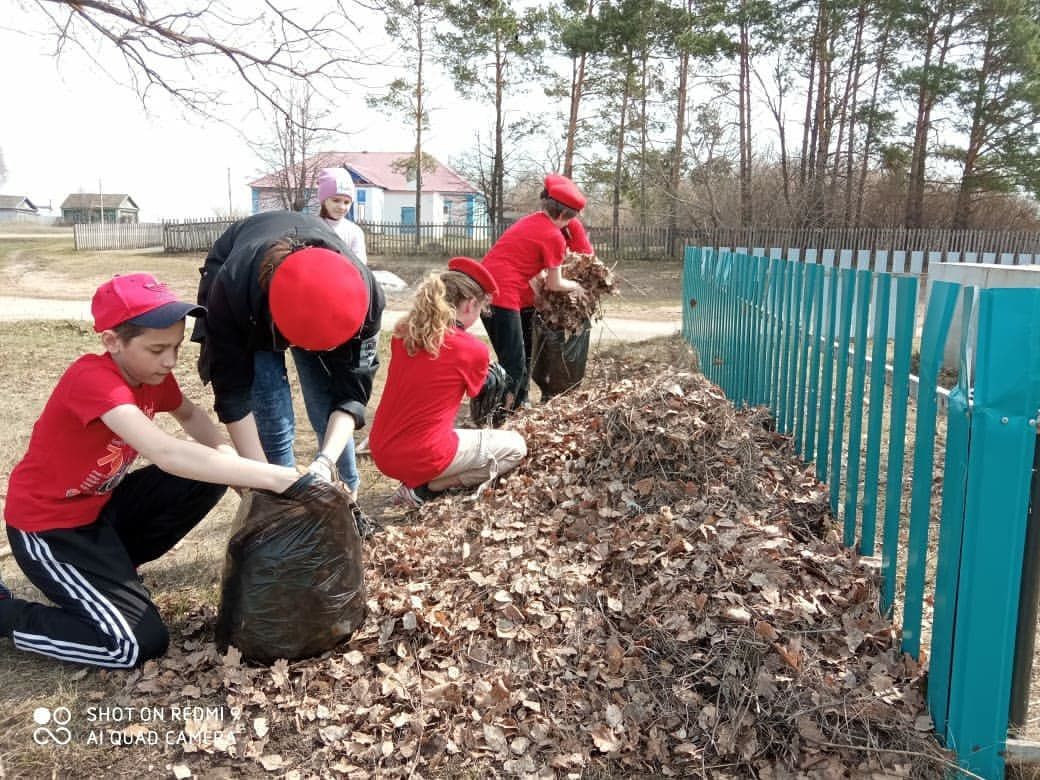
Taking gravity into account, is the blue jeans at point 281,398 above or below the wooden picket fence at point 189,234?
below

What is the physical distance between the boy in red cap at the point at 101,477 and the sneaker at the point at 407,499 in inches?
56.2

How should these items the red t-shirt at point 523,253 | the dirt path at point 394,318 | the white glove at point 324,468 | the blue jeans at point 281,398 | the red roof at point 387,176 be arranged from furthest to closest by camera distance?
the red roof at point 387,176 → the dirt path at point 394,318 → the red t-shirt at point 523,253 → the blue jeans at point 281,398 → the white glove at point 324,468

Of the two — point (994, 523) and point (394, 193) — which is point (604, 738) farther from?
point (394, 193)

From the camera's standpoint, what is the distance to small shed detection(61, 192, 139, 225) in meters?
79.3

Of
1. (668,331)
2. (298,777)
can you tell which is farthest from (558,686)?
(668,331)

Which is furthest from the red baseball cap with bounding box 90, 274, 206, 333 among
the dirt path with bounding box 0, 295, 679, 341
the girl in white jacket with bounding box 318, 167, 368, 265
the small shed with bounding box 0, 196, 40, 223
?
the small shed with bounding box 0, 196, 40, 223

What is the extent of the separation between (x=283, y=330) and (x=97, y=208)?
90096mm

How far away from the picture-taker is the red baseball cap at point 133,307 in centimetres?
268

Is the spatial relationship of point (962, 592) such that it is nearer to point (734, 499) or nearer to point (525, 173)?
point (734, 499)

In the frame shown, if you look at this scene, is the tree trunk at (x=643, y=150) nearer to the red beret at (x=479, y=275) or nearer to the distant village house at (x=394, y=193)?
the distant village house at (x=394, y=193)

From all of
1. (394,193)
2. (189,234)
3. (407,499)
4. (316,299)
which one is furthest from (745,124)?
(394,193)

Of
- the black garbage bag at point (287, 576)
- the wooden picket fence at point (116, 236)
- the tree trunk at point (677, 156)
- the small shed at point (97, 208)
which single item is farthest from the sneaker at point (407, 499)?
the small shed at point (97, 208)

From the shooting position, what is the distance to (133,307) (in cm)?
268

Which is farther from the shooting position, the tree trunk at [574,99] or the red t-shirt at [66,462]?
the tree trunk at [574,99]
